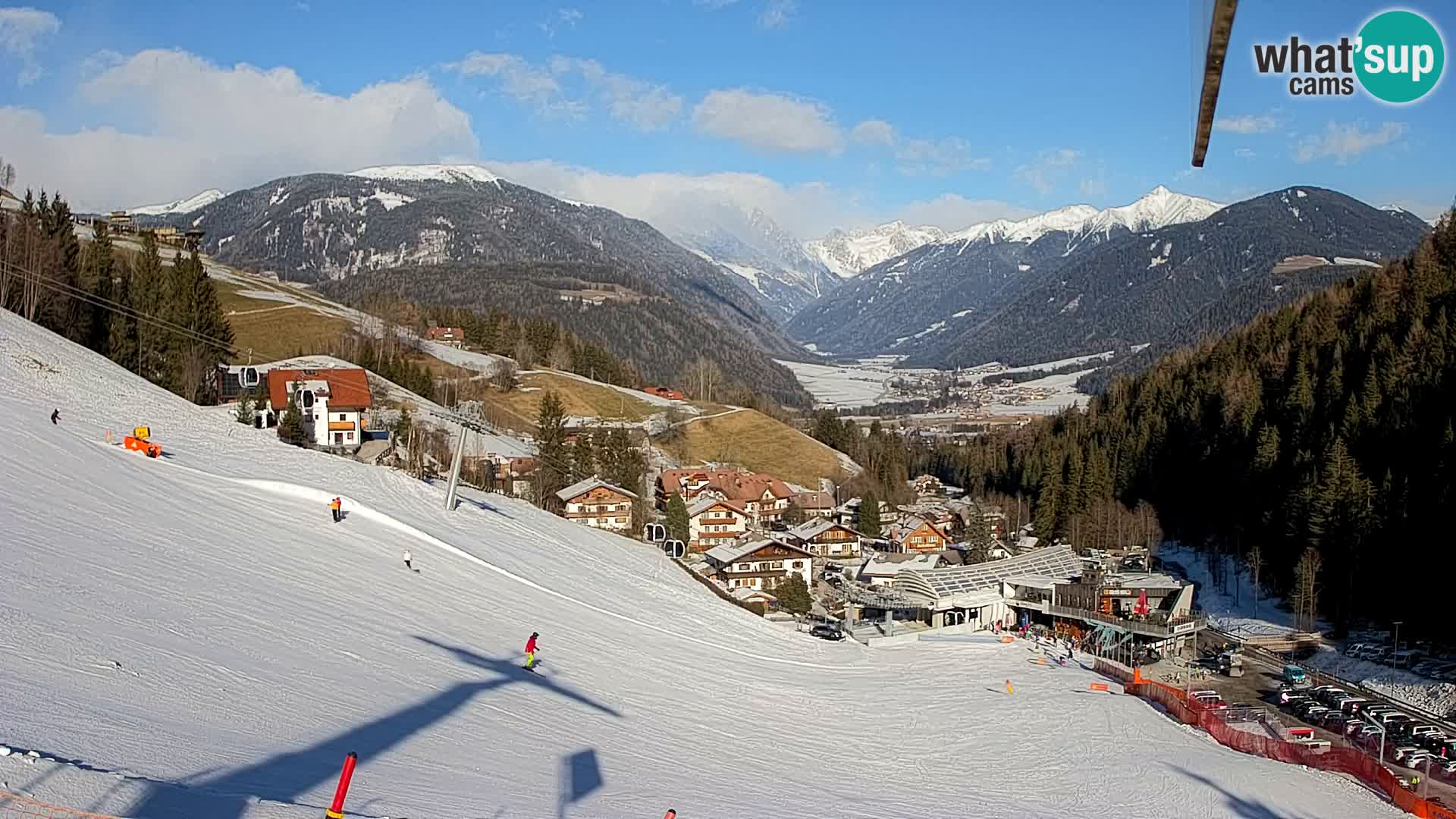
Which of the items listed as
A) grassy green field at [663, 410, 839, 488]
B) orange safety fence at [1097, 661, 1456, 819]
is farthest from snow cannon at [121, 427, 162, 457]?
grassy green field at [663, 410, 839, 488]

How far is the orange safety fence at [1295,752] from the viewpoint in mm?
20688

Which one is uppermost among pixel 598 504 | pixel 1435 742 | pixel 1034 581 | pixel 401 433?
pixel 401 433

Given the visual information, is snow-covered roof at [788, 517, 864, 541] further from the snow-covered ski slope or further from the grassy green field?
the snow-covered ski slope

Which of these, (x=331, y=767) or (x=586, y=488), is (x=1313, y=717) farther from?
(x=586, y=488)

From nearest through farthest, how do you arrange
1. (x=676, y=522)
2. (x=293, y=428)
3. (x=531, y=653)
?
1. (x=531, y=653)
2. (x=293, y=428)
3. (x=676, y=522)

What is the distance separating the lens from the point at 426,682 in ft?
53.1

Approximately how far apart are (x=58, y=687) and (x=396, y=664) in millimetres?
5915

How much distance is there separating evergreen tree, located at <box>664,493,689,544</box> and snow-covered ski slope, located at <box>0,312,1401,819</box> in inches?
954

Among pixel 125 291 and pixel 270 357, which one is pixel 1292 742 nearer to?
pixel 125 291

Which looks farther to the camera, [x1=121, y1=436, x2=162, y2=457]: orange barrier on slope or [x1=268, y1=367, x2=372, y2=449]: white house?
[x1=268, y1=367, x2=372, y2=449]: white house

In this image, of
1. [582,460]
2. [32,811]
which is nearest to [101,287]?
[582,460]

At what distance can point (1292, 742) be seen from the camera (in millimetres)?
24594

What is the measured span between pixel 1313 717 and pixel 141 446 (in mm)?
33929

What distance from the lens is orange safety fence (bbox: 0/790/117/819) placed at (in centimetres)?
737
